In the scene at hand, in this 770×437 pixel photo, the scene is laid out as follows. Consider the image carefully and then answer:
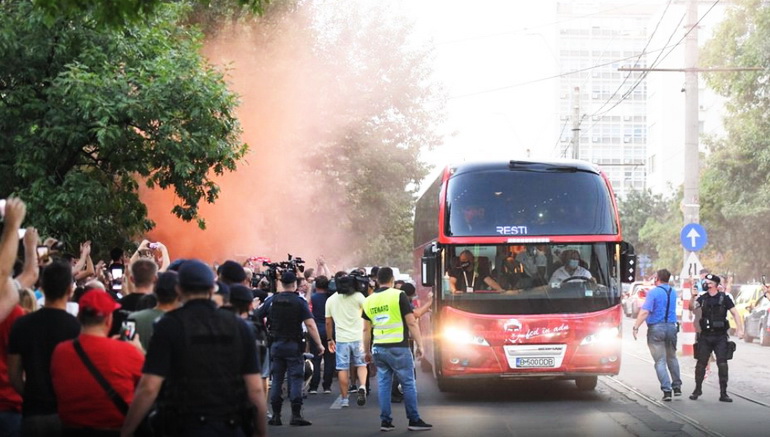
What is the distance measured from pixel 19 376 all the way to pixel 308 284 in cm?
1459

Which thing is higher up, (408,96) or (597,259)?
(408,96)

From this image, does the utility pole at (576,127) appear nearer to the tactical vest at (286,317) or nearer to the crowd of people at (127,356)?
the tactical vest at (286,317)

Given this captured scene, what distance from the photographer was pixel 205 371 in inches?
Answer: 240

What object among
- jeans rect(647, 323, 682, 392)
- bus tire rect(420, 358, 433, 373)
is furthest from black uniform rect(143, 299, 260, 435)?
bus tire rect(420, 358, 433, 373)

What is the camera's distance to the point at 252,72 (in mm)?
34094

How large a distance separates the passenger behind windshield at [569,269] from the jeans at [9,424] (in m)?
10.3

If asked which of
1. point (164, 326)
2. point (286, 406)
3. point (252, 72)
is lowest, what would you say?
point (286, 406)

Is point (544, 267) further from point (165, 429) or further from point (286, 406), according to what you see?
point (165, 429)

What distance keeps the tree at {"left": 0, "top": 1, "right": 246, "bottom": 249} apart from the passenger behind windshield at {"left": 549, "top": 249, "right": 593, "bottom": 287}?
229 inches

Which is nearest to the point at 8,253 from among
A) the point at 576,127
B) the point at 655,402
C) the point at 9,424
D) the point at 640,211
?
the point at 9,424

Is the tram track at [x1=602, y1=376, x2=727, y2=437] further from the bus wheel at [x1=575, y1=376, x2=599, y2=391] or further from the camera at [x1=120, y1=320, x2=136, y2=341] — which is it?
the camera at [x1=120, y1=320, x2=136, y2=341]

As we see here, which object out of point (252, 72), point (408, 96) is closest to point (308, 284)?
point (252, 72)

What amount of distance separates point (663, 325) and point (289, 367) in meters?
5.40

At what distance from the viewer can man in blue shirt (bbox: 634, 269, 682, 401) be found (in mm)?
16094
